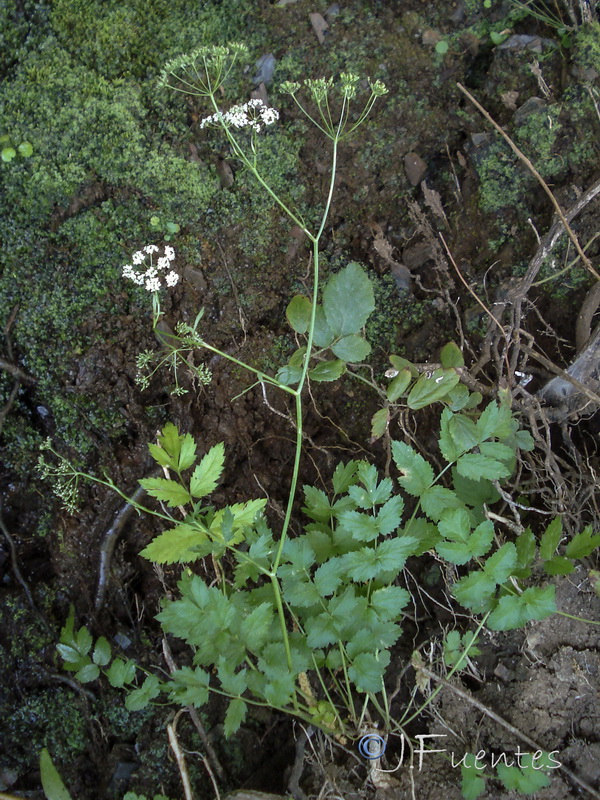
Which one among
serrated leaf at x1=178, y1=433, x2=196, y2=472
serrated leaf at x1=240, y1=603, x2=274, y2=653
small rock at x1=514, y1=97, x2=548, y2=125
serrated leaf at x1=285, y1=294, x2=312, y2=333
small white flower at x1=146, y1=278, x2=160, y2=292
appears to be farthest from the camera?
small rock at x1=514, y1=97, x2=548, y2=125

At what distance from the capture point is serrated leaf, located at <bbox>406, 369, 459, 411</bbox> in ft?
6.34

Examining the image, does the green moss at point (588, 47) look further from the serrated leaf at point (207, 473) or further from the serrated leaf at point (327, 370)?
the serrated leaf at point (207, 473)

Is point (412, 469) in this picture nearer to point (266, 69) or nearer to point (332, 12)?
point (266, 69)

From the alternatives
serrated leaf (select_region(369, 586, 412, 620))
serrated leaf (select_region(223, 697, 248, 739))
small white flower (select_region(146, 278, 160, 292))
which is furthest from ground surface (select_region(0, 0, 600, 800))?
serrated leaf (select_region(223, 697, 248, 739))

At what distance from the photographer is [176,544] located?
5.75 ft

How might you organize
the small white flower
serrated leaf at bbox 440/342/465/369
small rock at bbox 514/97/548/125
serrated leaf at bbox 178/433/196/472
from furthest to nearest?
small rock at bbox 514/97/548/125
the small white flower
serrated leaf at bbox 440/342/465/369
serrated leaf at bbox 178/433/196/472

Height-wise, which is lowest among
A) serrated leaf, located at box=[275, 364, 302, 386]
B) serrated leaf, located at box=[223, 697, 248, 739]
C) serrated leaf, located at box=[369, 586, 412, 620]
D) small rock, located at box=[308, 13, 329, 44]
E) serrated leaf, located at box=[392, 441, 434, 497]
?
serrated leaf, located at box=[223, 697, 248, 739]

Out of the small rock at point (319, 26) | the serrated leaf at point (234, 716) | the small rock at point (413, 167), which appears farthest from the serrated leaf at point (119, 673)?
the small rock at point (319, 26)

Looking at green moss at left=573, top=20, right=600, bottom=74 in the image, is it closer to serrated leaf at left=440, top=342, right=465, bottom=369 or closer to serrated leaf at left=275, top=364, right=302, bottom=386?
serrated leaf at left=440, top=342, right=465, bottom=369

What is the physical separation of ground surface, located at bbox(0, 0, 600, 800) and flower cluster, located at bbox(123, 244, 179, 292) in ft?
0.22

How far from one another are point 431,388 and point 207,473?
0.75 meters

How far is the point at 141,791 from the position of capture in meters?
2.14

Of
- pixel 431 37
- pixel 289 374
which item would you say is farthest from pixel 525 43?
pixel 289 374
